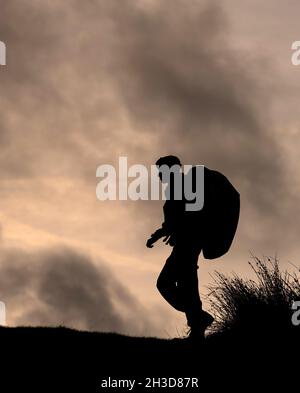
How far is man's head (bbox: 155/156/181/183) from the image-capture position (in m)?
11.2

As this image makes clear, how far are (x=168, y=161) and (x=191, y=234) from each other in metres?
1.11

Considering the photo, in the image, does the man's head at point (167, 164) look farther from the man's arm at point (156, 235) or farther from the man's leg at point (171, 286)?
the man's leg at point (171, 286)

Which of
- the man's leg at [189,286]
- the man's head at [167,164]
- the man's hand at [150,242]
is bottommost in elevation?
the man's leg at [189,286]

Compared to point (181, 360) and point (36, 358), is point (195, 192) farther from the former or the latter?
point (36, 358)

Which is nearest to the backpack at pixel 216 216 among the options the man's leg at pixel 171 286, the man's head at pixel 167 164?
the man's head at pixel 167 164

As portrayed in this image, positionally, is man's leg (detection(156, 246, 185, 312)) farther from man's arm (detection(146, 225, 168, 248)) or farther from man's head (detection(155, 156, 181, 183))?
man's head (detection(155, 156, 181, 183))

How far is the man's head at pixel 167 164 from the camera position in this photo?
11172 millimetres

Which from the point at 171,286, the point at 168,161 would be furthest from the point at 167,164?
the point at 171,286

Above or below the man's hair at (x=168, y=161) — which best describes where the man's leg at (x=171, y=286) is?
below

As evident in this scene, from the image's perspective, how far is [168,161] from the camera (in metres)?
11.2

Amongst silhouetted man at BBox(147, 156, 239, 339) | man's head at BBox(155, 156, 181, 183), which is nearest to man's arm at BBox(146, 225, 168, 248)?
silhouetted man at BBox(147, 156, 239, 339)

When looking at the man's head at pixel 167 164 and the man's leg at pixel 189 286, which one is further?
the man's head at pixel 167 164
